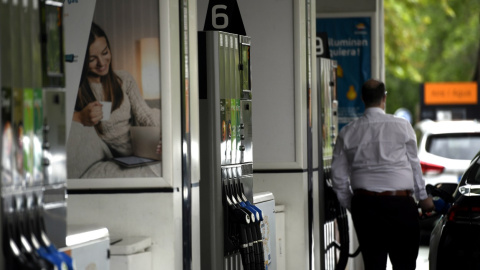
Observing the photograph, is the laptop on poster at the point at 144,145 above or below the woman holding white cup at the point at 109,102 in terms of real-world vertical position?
below

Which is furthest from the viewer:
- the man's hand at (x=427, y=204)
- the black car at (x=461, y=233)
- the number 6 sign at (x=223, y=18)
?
the man's hand at (x=427, y=204)

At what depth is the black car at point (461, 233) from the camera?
7.52 meters

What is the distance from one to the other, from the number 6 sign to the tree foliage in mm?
20791

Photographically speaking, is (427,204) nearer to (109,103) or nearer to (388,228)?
(388,228)

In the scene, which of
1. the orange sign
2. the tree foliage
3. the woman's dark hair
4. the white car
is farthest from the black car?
the orange sign

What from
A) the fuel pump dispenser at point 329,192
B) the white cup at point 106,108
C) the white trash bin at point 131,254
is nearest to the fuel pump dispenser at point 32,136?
the white trash bin at point 131,254

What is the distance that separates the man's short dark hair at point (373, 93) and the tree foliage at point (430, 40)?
19.9 meters

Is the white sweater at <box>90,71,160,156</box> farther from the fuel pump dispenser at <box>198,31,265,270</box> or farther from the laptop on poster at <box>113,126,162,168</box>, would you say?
the fuel pump dispenser at <box>198,31,265,270</box>

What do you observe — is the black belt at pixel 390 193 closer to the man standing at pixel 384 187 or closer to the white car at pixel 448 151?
the man standing at pixel 384 187

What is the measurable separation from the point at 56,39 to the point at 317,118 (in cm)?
576

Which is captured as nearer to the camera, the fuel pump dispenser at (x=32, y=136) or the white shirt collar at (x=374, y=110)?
the fuel pump dispenser at (x=32, y=136)

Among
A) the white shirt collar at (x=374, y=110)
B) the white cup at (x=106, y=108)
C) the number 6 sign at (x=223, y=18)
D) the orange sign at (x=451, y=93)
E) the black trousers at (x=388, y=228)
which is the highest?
the number 6 sign at (x=223, y=18)

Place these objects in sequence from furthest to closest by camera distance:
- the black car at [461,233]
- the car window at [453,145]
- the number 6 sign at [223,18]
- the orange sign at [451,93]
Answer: the orange sign at [451,93]
the car window at [453,145]
the number 6 sign at [223,18]
the black car at [461,233]

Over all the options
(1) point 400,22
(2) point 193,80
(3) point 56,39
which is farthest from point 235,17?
(1) point 400,22
